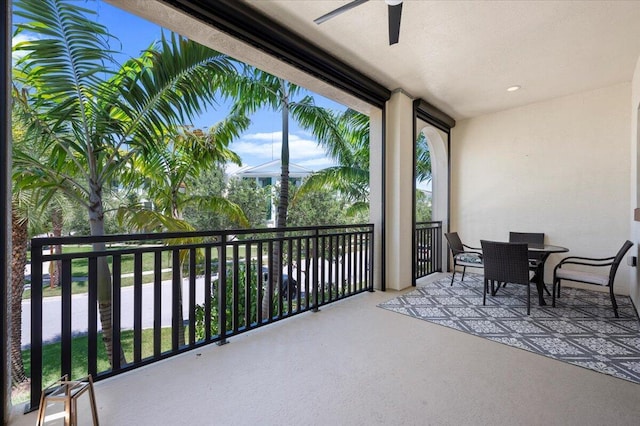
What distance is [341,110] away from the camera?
5.98 m

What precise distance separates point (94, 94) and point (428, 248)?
192 inches

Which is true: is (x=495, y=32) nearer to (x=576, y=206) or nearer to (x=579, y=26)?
(x=579, y=26)

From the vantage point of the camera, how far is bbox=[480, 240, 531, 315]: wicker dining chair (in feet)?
10.4

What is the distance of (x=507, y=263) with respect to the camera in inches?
129

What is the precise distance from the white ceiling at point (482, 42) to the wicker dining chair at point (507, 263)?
2.05 meters

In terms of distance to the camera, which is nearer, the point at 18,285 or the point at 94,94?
the point at 94,94

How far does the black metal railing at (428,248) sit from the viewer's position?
193 inches

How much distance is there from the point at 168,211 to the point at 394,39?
364 cm

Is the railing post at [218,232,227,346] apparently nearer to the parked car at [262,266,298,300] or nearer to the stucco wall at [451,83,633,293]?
the parked car at [262,266,298,300]

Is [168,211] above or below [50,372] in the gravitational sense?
above

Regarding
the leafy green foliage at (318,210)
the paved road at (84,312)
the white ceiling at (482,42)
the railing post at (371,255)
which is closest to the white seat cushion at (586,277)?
the railing post at (371,255)

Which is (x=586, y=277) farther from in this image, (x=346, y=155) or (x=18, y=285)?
(x=18, y=285)

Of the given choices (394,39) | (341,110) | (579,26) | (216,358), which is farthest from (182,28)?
(341,110)

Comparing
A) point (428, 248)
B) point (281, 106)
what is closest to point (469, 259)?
point (428, 248)
